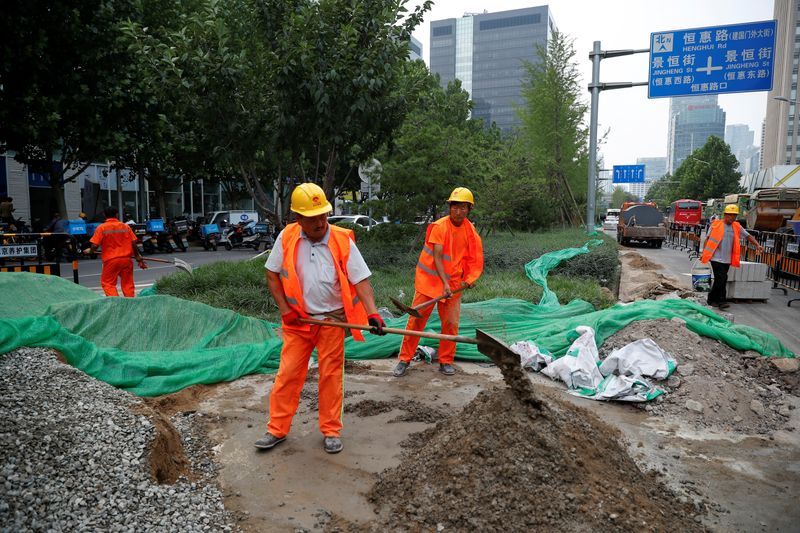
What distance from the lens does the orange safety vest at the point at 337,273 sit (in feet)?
12.5

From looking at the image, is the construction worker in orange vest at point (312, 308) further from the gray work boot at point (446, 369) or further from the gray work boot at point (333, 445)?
the gray work boot at point (446, 369)

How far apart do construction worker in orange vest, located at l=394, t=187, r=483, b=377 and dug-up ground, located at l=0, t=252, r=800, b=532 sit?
0.82m

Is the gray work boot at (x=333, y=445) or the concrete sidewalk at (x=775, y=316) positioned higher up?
the gray work boot at (x=333, y=445)

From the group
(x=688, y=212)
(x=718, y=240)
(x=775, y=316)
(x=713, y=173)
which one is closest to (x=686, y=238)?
(x=688, y=212)

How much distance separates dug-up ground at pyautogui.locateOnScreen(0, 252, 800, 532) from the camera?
2848 millimetres

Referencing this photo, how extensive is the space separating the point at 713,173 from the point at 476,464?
A: 58.0m

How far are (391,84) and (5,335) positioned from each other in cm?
730

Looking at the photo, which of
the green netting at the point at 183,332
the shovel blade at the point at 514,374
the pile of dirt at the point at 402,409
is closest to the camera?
the shovel blade at the point at 514,374

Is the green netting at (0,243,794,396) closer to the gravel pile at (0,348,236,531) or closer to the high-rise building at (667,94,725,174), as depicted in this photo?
the gravel pile at (0,348,236,531)

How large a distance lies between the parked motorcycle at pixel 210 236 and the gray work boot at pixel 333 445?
1894cm

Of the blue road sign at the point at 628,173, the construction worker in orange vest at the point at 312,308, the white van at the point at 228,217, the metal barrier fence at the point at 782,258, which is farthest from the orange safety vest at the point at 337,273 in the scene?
the blue road sign at the point at 628,173

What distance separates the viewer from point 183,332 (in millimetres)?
5883

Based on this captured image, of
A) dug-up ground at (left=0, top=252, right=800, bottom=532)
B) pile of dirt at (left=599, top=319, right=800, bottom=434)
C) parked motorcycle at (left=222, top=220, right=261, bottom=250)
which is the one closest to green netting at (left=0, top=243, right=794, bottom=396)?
pile of dirt at (left=599, top=319, right=800, bottom=434)

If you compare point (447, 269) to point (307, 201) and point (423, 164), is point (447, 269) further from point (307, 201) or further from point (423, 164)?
point (423, 164)
